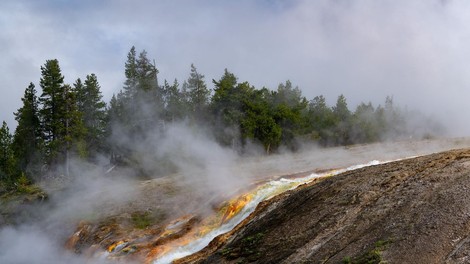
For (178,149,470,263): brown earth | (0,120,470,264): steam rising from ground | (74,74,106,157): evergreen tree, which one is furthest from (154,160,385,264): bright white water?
(74,74,106,157): evergreen tree

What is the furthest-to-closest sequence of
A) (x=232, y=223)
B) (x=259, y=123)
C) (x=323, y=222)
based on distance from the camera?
1. (x=259, y=123)
2. (x=232, y=223)
3. (x=323, y=222)

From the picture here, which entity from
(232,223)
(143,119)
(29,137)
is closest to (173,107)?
(143,119)

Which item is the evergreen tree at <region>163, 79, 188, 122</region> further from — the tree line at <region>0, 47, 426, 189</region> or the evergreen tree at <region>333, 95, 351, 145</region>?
the evergreen tree at <region>333, 95, 351, 145</region>

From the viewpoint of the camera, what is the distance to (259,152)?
44.3 meters

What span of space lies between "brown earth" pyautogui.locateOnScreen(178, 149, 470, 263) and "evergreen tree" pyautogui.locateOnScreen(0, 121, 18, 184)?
30.4 m

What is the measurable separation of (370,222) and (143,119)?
117ft

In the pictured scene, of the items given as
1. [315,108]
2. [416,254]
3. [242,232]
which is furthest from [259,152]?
[416,254]

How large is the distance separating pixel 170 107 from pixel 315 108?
20.4 meters

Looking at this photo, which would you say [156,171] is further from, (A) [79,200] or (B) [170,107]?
(B) [170,107]

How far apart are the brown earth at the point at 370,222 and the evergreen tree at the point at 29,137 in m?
28.9

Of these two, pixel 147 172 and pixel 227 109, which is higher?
pixel 227 109

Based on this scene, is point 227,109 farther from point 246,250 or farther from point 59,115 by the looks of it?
point 246,250

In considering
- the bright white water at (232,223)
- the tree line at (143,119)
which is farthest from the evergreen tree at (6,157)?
the bright white water at (232,223)

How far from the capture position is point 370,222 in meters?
11.2
